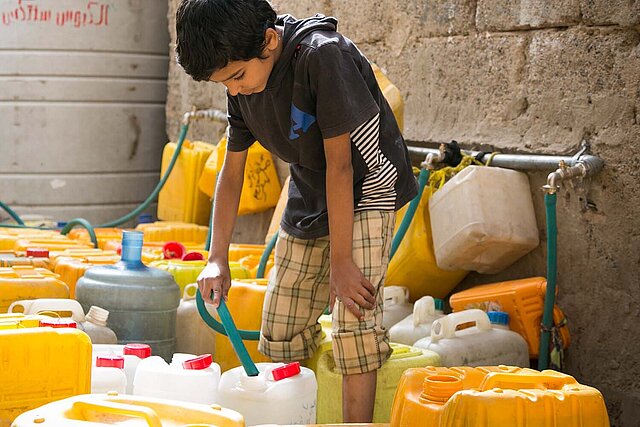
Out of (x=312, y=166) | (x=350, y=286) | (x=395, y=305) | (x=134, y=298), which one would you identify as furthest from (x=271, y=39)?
(x=395, y=305)

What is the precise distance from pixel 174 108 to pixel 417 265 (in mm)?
3212

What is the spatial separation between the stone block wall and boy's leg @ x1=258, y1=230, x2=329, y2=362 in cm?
102

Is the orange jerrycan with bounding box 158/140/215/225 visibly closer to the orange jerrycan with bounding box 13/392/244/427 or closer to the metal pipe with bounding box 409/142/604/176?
the metal pipe with bounding box 409/142/604/176

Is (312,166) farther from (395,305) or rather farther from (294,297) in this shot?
(395,305)

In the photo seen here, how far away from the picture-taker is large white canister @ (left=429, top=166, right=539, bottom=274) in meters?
3.55

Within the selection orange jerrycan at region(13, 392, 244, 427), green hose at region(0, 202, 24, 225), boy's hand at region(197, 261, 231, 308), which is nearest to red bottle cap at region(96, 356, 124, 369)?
boy's hand at region(197, 261, 231, 308)

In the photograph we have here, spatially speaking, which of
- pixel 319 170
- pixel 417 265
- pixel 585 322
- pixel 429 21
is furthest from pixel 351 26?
pixel 319 170

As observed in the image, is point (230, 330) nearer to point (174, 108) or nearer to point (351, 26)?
point (351, 26)

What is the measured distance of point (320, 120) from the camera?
2426 mm

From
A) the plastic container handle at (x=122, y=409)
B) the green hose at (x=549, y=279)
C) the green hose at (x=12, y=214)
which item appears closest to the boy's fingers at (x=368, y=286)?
the plastic container handle at (x=122, y=409)

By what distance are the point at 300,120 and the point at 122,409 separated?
0.91 m

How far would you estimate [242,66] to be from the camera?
7.93ft

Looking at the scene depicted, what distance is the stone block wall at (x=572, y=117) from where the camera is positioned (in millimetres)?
3324

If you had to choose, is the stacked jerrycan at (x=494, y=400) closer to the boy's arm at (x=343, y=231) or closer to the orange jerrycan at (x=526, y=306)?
the boy's arm at (x=343, y=231)
